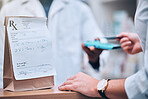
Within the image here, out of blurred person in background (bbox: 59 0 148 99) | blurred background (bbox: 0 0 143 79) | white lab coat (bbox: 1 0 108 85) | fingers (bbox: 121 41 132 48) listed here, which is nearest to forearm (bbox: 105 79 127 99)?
blurred person in background (bbox: 59 0 148 99)

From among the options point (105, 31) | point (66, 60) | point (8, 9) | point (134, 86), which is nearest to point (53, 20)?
point (66, 60)

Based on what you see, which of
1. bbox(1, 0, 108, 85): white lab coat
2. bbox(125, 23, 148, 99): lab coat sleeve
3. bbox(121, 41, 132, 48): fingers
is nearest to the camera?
bbox(125, 23, 148, 99): lab coat sleeve

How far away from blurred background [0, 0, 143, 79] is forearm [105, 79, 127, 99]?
51.2 inches

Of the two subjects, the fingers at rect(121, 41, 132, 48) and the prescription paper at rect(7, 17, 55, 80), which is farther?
the fingers at rect(121, 41, 132, 48)

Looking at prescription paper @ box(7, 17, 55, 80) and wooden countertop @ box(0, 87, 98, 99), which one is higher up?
prescription paper @ box(7, 17, 55, 80)

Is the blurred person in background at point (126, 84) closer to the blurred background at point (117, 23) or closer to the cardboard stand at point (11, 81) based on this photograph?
the cardboard stand at point (11, 81)

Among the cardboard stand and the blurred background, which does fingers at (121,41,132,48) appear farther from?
the blurred background

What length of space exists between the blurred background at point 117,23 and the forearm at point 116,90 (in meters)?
1.30

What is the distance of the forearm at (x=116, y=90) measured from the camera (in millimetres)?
555

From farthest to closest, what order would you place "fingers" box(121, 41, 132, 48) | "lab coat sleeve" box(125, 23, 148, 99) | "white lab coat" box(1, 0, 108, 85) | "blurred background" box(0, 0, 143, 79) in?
"blurred background" box(0, 0, 143, 79) → "white lab coat" box(1, 0, 108, 85) → "fingers" box(121, 41, 132, 48) → "lab coat sleeve" box(125, 23, 148, 99)

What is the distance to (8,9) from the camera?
3.16 feet

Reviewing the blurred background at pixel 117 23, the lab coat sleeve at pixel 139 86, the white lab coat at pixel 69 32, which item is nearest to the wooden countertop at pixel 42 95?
the lab coat sleeve at pixel 139 86

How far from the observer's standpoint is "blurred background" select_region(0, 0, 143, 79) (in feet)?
6.04

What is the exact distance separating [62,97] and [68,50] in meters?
0.89
